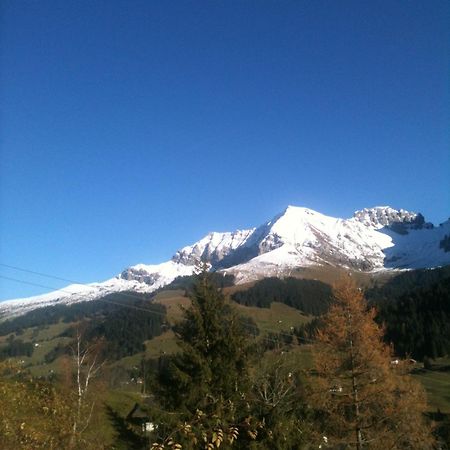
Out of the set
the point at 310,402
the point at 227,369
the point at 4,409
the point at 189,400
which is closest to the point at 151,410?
the point at 189,400

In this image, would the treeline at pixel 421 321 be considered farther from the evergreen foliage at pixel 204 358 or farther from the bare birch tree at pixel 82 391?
the evergreen foliage at pixel 204 358

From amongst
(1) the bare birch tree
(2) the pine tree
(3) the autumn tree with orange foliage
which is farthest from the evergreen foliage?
(3) the autumn tree with orange foliage

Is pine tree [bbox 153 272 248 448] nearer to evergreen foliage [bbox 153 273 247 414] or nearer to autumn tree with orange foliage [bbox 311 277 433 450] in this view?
evergreen foliage [bbox 153 273 247 414]

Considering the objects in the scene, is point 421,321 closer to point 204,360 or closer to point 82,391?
point 82,391

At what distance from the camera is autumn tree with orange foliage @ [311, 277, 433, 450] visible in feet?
68.9

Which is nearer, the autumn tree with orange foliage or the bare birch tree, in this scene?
the bare birch tree

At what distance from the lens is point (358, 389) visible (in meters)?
21.7

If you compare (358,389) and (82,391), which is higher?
(358,389)

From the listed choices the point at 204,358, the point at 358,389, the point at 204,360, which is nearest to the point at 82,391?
the point at 204,358

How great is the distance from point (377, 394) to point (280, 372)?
12620 mm

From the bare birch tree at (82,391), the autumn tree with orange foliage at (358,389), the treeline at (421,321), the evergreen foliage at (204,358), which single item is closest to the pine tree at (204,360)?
the evergreen foliage at (204,358)

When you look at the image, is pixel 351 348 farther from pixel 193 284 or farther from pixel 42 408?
pixel 42 408

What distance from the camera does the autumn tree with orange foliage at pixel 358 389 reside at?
21.0 m

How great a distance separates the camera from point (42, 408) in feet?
47.8
